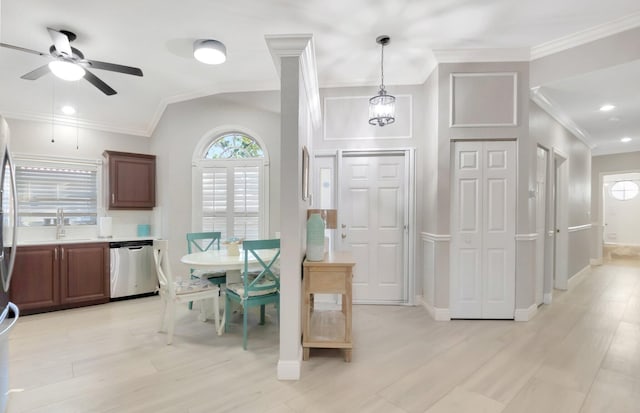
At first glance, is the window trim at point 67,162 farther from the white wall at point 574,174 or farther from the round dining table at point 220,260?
the white wall at point 574,174

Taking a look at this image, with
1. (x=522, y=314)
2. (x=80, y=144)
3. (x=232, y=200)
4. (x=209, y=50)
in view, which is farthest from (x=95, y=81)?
(x=522, y=314)

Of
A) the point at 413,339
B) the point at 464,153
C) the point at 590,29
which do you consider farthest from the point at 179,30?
the point at 590,29

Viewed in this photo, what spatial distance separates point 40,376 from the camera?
2.20m

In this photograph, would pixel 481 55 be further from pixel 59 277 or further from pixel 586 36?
pixel 59 277

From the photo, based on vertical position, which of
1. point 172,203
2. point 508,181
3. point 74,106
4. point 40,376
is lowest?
point 40,376

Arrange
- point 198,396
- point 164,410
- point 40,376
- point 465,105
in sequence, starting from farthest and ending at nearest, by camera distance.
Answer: point 465,105 < point 40,376 < point 198,396 < point 164,410

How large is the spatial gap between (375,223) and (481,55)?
2.23 metres

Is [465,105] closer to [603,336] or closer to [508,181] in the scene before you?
[508,181]

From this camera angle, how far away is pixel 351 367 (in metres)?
2.32

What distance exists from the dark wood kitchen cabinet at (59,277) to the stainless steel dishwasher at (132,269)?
0.29 feet

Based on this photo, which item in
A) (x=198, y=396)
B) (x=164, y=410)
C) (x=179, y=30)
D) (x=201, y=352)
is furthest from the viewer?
(x=179, y=30)

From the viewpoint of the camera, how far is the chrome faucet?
415 centimetres

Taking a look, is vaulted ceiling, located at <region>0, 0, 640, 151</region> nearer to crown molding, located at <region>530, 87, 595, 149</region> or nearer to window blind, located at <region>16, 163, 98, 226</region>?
crown molding, located at <region>530, 87, 595, 149</region>

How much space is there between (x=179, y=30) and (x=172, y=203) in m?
2.22
